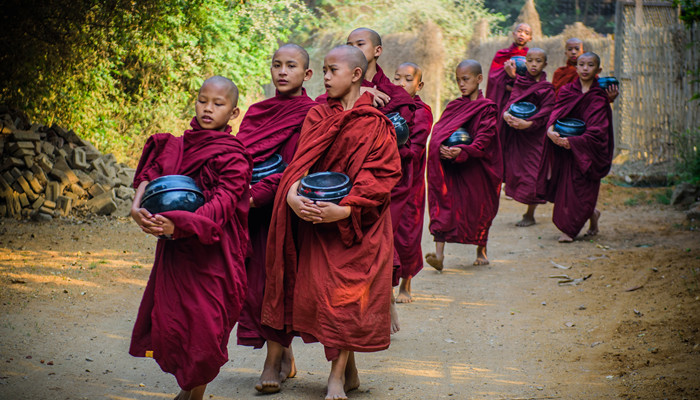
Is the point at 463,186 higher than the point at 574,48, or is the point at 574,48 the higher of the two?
the point at 574,48

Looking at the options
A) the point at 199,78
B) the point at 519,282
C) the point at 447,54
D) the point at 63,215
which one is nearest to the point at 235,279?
the point at 519,282

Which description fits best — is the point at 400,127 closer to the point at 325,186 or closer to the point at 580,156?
the point at 325,186

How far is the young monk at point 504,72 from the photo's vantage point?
9.76 metres

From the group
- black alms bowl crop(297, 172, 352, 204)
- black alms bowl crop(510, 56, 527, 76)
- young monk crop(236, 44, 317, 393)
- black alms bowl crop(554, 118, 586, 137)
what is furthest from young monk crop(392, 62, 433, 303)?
black alms bowl crop(510, 56, 527, 76)

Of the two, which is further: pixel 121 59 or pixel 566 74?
pixel 121 59

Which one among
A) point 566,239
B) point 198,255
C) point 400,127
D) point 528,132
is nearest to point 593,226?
point 566,239

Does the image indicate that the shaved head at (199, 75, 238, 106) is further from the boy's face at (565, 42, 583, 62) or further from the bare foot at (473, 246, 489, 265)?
the boy's face at (565, 42, 583, 62)

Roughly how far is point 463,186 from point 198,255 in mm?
4479

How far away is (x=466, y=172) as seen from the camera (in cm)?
763

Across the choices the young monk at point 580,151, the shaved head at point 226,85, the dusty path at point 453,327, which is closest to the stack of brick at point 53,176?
the dusty path at point 453,327

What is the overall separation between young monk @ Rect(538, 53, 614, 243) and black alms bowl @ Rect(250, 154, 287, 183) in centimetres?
507

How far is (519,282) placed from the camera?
7203 mm

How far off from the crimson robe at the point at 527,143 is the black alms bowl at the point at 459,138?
2.15 m

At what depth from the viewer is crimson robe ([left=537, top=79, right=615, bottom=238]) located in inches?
333
